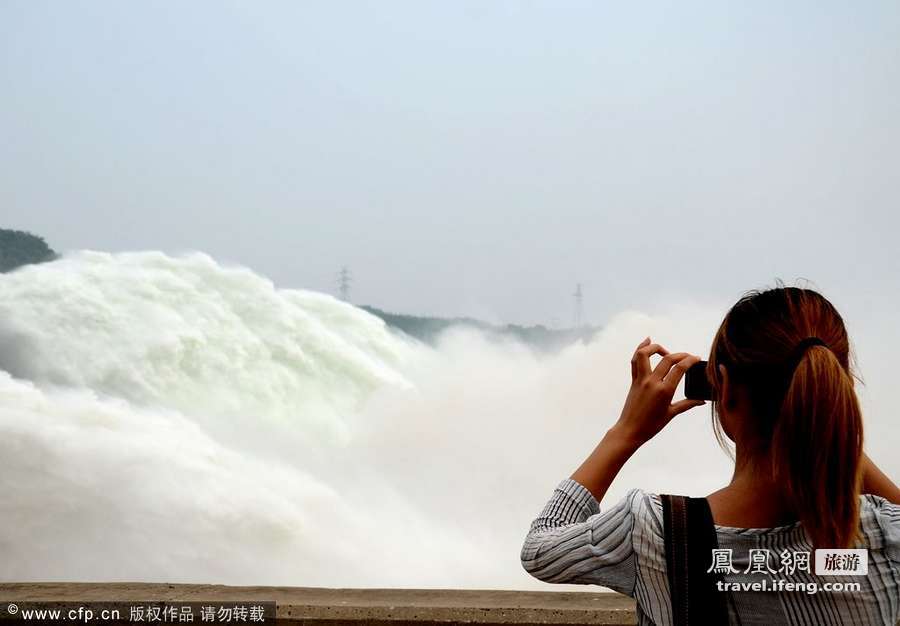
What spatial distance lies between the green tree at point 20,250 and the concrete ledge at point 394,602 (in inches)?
156

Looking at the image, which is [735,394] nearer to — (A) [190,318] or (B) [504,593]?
(B) [504,593]

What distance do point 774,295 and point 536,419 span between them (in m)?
5.75

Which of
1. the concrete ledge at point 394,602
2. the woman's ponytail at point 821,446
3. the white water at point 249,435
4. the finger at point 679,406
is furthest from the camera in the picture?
the white water at point 249,435

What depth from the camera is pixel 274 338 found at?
6.33 m

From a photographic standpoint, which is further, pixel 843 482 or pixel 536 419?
pixel 536 419

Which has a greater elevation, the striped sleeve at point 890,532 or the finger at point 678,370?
the finger at point 678,370

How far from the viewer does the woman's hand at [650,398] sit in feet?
2.32

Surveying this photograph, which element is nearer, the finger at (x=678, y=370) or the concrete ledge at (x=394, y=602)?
the finger at (x=678, y=370)

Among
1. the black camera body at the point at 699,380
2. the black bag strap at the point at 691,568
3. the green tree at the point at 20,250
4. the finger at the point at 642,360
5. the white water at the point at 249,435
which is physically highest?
the green tree at the point at 20,250

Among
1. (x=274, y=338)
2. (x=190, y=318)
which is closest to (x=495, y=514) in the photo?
(x=274, y=338)

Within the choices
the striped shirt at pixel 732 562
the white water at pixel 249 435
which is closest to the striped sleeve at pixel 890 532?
the striped shirt at pixel 732 562

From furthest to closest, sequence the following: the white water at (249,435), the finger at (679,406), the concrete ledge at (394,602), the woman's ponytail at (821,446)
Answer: the white water at (249,435) < the concrete ledge at (394,602) < the finger at (679,406) < the woman's ponytail at (821,446)

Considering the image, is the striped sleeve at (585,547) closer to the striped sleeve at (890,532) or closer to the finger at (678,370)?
the finger at (678,370)

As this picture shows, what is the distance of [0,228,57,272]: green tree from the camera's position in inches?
214
